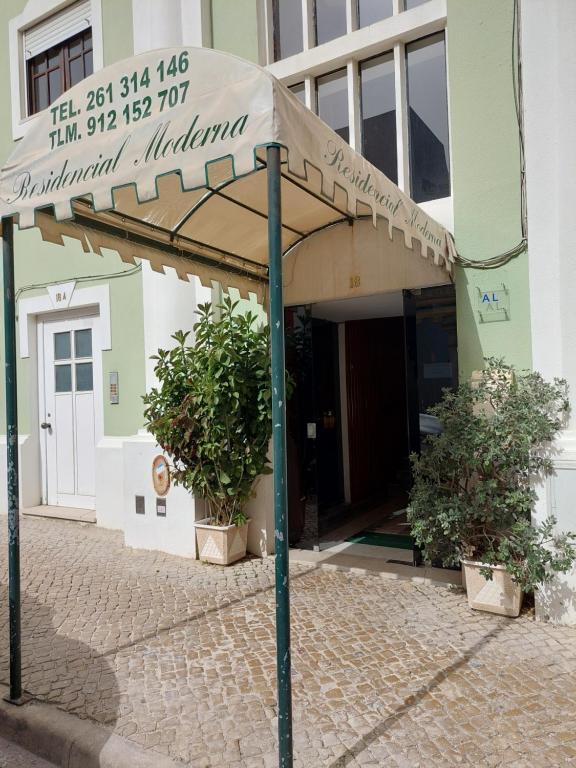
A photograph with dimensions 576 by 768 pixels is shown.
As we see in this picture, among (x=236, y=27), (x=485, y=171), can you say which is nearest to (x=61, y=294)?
(x=236, y=27)

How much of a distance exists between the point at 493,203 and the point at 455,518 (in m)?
2.58

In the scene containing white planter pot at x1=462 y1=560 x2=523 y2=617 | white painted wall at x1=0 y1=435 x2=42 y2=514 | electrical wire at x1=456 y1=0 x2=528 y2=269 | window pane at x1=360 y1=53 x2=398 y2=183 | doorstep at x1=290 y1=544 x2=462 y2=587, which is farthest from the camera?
white painted wall at x1=0 y1=435 x2=42 y2=514

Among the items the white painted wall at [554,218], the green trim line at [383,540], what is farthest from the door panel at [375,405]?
the white painted wall at [554,218]

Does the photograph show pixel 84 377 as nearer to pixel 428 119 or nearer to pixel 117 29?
pixel 117 29

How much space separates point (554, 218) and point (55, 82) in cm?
704

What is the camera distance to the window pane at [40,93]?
A: 8.22 meters

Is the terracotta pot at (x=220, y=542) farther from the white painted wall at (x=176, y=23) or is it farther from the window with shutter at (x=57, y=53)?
the window with shutter at (x=57, y=53)

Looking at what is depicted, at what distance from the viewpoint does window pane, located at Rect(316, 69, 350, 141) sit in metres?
5.91

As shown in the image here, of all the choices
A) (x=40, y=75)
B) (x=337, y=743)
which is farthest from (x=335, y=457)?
(x=40, y=75)

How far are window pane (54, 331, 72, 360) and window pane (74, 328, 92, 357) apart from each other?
151 mm

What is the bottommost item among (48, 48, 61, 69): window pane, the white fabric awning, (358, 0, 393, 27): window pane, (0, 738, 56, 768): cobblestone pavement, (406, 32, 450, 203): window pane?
(0, 738, 56, 768): cobblestone pavement

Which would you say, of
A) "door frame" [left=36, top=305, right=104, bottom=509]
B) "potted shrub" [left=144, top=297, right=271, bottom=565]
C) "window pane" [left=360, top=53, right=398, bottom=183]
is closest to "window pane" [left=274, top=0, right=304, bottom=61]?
"window pane" [left=360, top=53, right=398, bottom=183]

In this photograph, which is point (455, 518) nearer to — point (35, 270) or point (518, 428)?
point (518, 428)

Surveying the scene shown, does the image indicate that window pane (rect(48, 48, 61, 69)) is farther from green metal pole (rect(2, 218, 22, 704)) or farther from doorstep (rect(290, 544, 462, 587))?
doorstep (rect(290, 544, 462, 587))
